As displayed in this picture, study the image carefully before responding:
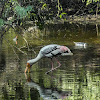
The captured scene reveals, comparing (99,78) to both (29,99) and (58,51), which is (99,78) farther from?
(29,99)

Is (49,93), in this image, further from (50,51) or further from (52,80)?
(50,51)

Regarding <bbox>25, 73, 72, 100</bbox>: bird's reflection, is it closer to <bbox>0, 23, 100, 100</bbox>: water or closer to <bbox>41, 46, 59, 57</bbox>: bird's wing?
<bbox>0, 23, 100, 100</bbox>: water

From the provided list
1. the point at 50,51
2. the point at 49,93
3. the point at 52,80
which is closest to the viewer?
the point at 49,93

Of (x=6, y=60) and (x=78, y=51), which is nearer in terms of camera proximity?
(x=6, y=60)

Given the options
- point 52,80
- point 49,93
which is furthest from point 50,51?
point 49,93

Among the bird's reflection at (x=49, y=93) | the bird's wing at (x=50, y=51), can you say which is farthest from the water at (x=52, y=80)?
the bird's wing at (x=50, y=51)

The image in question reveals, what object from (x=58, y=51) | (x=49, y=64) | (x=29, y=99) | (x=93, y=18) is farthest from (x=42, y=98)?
(x=93, y=18)

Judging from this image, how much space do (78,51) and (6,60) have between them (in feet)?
13.2

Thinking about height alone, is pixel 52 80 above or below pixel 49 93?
above

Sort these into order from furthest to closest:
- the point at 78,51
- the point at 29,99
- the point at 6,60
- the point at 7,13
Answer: the point at 78,51 < the point at 6,60 < the point at 7,13 < the point at 29,99

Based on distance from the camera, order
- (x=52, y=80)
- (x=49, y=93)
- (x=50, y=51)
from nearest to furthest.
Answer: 1. (x=49, y=93)
2. (x=52, y=80)
3. (x=50, y=51)

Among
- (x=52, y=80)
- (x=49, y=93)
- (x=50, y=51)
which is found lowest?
(x=49, y=93)

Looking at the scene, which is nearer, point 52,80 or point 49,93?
point 49,93

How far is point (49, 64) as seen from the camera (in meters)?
14.6
